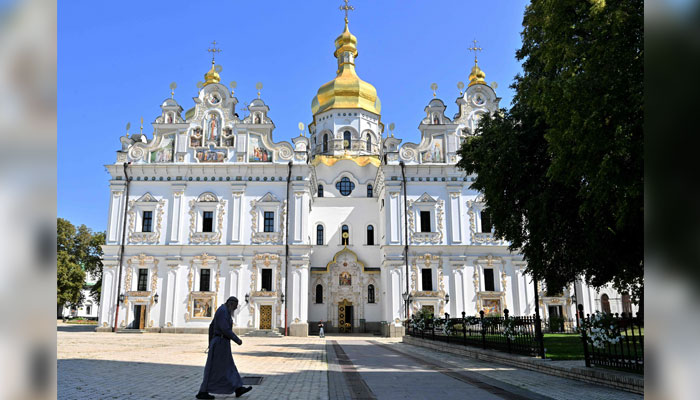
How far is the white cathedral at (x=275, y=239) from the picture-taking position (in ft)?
115

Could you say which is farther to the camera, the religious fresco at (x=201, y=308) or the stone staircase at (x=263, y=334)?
the religious fresco at (x=201, y=308)

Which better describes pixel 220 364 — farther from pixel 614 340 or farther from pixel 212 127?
pixel 212 127

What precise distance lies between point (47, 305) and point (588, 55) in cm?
1146

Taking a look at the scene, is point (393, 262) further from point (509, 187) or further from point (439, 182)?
point (509, 187)

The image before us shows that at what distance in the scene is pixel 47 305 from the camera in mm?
1328

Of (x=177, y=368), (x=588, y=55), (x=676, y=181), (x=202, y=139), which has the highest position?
(x=202, y=139)

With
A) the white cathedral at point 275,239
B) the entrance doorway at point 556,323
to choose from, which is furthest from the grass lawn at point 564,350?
the white cathedral at point 275,239

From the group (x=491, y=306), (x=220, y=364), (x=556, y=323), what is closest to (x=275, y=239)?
(x=491, y=306)

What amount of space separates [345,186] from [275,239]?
10.3m

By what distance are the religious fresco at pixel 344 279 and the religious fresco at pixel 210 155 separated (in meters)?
12.7

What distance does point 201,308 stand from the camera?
35.0 metres

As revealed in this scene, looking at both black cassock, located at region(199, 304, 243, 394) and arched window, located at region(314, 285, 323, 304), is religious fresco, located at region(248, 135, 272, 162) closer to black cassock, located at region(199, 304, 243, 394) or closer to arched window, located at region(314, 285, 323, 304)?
arched window, located at region(314, 285, 323, 304)

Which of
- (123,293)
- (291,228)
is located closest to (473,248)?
(291,228)

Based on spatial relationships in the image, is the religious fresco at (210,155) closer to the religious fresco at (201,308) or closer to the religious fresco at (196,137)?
the religious fresco at (196,137)
